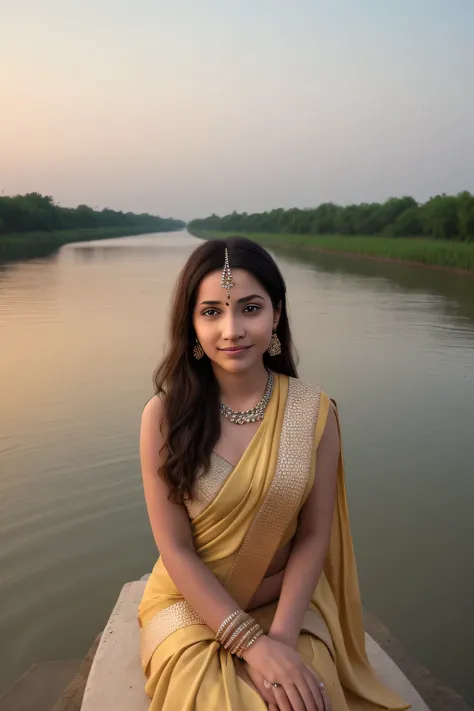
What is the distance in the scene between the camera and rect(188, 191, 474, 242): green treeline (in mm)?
35281

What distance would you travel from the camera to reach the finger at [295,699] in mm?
1406

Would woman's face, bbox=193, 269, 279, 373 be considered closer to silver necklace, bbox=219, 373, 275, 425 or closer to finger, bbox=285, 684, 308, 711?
silver necklace, bbox=219, 373, 275, 425

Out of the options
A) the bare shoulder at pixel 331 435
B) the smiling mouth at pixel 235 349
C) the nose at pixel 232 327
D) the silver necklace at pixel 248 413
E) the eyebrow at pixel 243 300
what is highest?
the eyebrow at pixel 243 300

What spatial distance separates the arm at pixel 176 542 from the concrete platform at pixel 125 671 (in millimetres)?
369

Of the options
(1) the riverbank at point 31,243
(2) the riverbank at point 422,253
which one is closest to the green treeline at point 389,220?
(2) the riverbank at point 422,253

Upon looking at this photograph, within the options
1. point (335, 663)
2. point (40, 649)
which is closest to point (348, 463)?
point (40, 649)

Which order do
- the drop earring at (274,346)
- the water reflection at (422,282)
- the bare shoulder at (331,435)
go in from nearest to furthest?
the bare shoulder at (331,435) < the drop earring at (274,346) < the water reflection at (422,282)

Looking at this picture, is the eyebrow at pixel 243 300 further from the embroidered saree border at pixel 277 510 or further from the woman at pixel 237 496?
the embroidered saree border at pixel 277 510

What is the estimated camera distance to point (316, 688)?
1.46m

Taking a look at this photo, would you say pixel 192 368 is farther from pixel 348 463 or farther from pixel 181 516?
pixel 348 463

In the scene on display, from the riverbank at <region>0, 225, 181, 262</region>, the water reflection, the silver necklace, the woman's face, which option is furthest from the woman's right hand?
the riverbank at <region>0, 225, 181, 262</region>

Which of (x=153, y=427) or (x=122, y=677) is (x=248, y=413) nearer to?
(x=153, y=427)

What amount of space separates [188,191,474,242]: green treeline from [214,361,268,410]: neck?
106 ft

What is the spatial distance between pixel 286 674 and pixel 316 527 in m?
0.41
